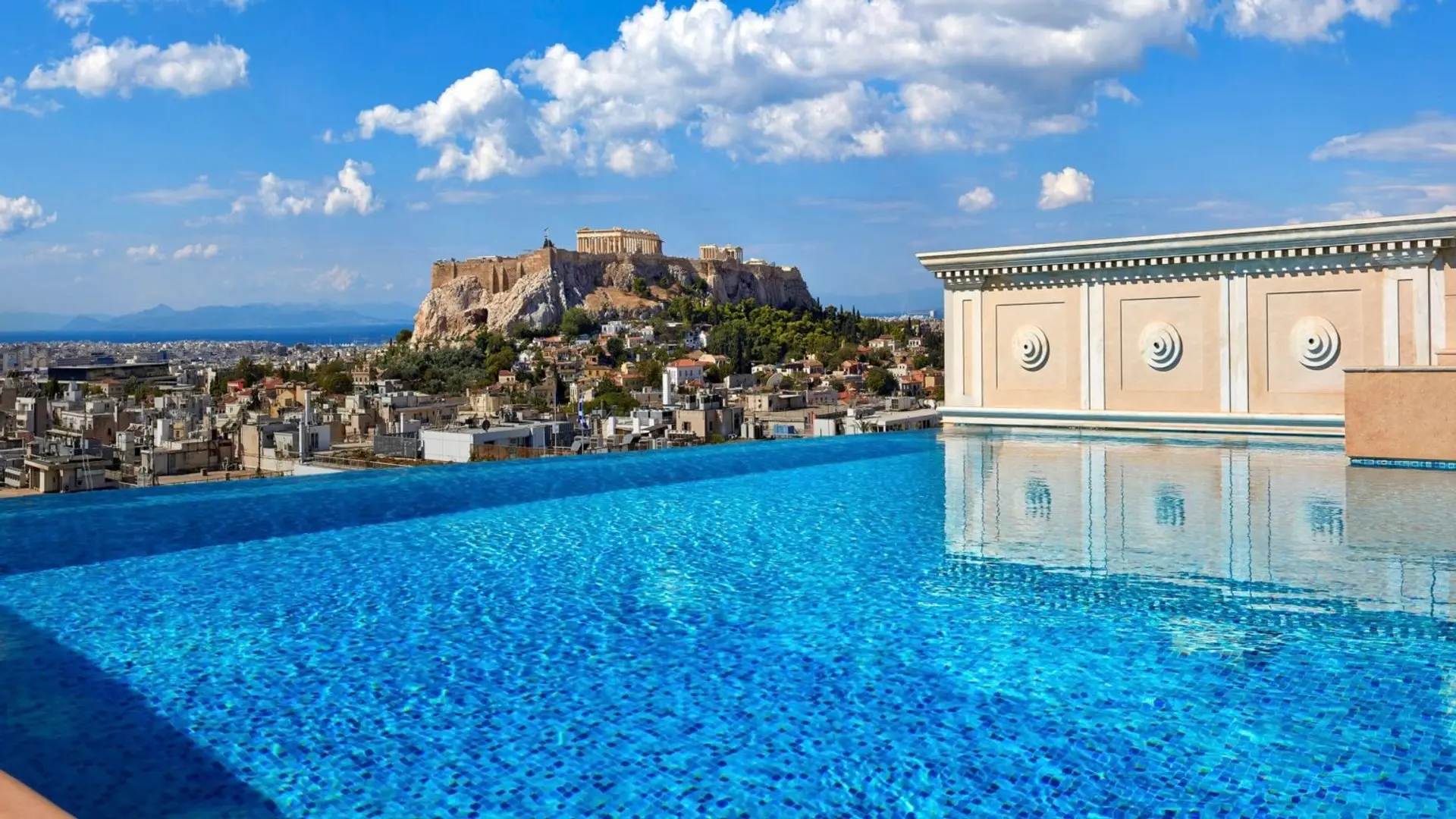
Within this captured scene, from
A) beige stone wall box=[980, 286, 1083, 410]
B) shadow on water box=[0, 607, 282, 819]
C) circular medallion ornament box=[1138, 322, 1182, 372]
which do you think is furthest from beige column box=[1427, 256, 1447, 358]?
shadow on water box=[0, 607, 282, 819]

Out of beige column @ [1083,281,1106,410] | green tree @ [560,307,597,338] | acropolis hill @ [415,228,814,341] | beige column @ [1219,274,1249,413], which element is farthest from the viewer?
acropolis hill @ [415,228,814,341]

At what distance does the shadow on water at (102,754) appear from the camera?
94.6 inches

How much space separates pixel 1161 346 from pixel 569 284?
72179mm

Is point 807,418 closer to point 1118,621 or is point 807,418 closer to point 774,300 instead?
point 1118,621

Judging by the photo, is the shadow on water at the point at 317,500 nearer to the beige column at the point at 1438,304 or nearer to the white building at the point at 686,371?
the beige column at the point at 1438,304

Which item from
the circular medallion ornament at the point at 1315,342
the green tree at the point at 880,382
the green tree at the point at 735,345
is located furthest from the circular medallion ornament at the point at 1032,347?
the green tree at the point at 735,345

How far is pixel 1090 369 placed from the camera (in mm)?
9477

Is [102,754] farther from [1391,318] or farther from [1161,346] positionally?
[1391,318]

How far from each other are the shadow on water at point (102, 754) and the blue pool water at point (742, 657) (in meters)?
0.01

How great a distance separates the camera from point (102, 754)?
2650 millimetres

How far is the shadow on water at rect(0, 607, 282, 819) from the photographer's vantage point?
2.40 m

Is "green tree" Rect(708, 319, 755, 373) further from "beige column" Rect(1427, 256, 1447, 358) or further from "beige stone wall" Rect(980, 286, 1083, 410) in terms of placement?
"beige column" Rect(1427, 256, 1447, 358)

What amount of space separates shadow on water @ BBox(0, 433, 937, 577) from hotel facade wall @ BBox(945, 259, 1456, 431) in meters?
Answer: 1.43

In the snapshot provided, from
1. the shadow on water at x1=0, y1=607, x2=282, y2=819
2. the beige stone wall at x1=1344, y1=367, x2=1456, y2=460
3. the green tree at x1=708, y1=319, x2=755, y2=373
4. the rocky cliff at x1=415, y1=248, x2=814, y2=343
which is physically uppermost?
the rocky cliff at x1=415, y1=248, x2=814, y2=343
